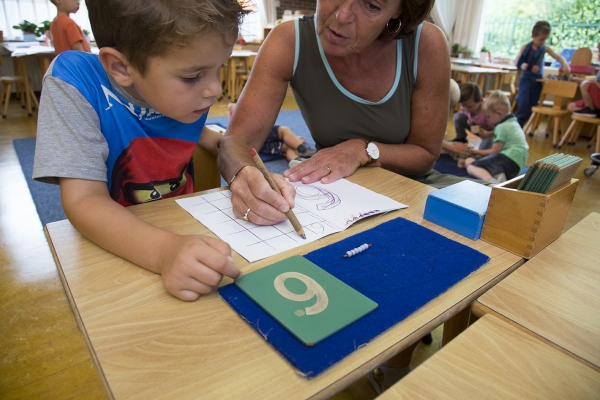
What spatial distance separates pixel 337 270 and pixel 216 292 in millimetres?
182

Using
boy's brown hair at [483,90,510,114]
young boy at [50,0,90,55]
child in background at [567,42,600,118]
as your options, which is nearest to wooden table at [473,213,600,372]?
boy's brown hair at [483,90,510,114]

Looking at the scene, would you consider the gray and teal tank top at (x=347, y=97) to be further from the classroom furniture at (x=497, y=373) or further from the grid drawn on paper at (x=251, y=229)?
the classroom furniture at (x=497, y=373)

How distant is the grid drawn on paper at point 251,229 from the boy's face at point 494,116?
10.5 ft

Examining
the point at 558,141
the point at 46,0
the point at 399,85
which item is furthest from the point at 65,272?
the point at 46,0

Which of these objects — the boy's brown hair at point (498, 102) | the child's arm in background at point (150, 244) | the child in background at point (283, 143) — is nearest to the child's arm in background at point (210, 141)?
the child's arm in background at point (150, 244)

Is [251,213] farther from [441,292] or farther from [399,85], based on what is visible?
[399,85]

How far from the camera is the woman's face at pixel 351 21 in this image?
1021 millimetres

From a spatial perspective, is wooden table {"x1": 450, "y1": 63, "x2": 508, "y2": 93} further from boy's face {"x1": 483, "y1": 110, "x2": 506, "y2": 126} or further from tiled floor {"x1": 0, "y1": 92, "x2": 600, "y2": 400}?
tiled floor {"x1": 0, "y1": 92, "x2": 600, "y2": 400}

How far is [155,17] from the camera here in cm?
66

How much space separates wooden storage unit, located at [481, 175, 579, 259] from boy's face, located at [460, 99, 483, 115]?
10.7 feet

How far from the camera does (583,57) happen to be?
230 inches

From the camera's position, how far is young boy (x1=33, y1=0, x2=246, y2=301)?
22.0 inches

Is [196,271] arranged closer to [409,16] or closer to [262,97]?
[262,97]

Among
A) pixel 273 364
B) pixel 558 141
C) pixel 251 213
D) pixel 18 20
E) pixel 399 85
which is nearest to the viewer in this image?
pixel 273 364
